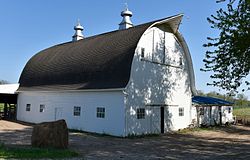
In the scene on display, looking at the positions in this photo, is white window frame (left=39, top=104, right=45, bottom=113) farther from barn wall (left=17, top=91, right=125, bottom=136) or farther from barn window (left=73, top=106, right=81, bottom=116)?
barn window (left=73, top=106, right=81, bottom=116)

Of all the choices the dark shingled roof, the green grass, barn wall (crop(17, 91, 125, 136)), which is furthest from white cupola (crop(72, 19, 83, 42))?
the green grass

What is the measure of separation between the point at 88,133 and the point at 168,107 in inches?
247

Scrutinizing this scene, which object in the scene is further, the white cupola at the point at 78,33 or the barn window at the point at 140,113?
the white cupola at the point at 78,33

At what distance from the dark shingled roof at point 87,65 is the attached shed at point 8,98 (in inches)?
29.5

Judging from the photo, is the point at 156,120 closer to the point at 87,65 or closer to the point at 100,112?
the point at 100,112

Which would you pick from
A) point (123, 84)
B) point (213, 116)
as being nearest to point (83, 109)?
point (123, 84)

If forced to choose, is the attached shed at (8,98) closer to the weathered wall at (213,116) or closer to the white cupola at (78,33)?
the white cupola at (78,33)

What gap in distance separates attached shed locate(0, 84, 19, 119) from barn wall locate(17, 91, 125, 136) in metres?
2.01

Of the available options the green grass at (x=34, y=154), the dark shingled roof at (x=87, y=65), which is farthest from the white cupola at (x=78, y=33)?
the green grass at (x=34, y=154)

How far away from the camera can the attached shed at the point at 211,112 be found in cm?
2435

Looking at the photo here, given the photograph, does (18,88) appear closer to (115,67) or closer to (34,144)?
(115,67)

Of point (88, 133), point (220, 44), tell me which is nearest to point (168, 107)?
point (88, 133)

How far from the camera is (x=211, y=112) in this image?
2609 centimetres

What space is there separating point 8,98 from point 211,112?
19.9m
